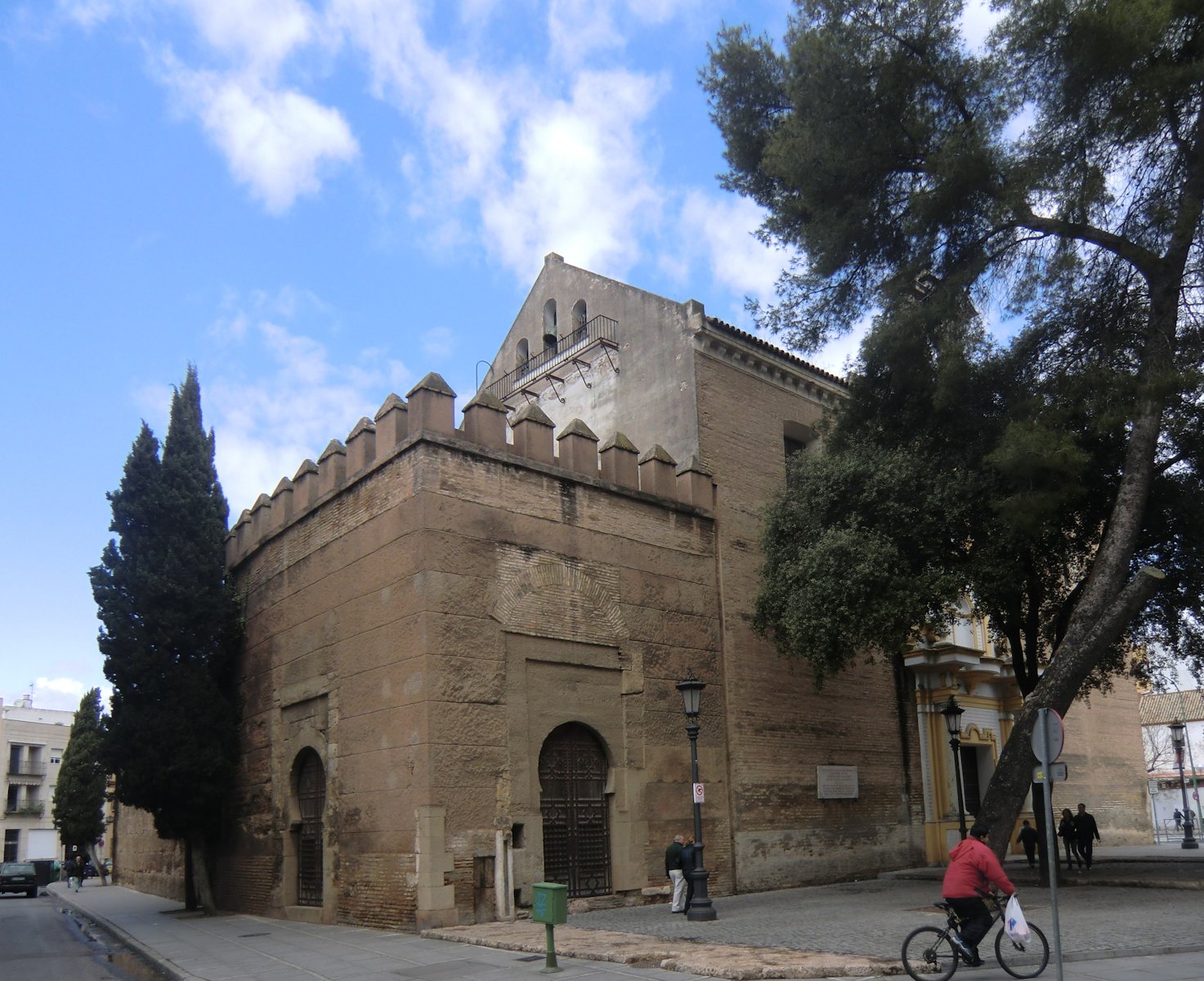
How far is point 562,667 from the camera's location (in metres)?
16.4

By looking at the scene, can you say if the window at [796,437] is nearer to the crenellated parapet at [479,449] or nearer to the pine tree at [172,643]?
the crenellated parapet at [479,449]

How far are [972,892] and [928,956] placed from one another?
0.68m

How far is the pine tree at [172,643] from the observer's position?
2009cm

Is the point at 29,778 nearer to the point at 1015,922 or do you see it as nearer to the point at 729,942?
the point at 729,942

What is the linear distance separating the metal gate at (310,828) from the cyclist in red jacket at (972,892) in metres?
11.2

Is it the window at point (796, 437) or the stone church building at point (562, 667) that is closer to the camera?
the stone church building at point (562, 667)

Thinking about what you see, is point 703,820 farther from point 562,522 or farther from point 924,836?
point 924,836

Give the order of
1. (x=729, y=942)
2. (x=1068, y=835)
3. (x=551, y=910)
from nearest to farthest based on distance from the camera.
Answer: (x=551, y=910)
(x=729, y=942)
(x=1068, y=835)

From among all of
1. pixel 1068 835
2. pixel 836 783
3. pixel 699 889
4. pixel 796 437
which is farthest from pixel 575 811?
pixel 1068 835

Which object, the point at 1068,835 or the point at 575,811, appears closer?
the point at 575,811

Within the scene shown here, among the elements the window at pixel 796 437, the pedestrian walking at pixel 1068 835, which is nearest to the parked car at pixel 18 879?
the window at pixel 796 437

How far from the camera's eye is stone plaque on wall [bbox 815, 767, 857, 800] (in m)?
20.2

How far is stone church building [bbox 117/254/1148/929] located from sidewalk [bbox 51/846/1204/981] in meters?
1.16

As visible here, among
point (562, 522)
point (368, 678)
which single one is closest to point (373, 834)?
point (368, 678)
